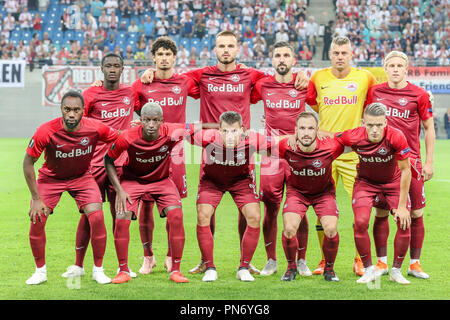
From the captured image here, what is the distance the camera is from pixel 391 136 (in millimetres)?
6070

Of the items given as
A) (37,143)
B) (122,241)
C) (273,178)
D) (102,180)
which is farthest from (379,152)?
(37,143)

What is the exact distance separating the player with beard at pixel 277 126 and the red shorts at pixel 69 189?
173 cm

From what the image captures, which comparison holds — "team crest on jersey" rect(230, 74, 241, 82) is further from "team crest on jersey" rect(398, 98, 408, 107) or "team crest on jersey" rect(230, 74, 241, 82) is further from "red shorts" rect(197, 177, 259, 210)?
"team crest on jersey" rect(398, 98, 408, 107)

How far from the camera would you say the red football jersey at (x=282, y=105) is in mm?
6938

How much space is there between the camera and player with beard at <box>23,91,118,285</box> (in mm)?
5961

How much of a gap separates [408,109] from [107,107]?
3.05 metres

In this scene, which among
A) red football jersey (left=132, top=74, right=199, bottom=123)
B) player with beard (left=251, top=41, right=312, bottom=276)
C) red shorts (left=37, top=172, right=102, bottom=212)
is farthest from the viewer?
red football jersey (left=132, top=74, right=199, bottom=123)

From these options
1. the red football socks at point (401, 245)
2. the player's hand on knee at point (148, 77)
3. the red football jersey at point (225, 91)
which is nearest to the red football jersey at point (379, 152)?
the red football socks at point (401, 245)

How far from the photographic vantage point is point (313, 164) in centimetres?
626

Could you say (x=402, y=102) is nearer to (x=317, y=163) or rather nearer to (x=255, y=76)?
(x=317, y=163)

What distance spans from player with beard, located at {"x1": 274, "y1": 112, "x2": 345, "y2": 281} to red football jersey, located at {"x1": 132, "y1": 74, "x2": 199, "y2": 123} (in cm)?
130

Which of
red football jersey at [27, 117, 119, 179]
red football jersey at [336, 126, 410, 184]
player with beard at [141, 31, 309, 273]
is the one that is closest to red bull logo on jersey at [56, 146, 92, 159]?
red football jersey at [27, 117, 119, 179]

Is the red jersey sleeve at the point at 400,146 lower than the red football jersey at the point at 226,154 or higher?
higher

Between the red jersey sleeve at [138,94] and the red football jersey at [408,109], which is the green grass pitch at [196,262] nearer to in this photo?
the red football jersey at [408,109]
